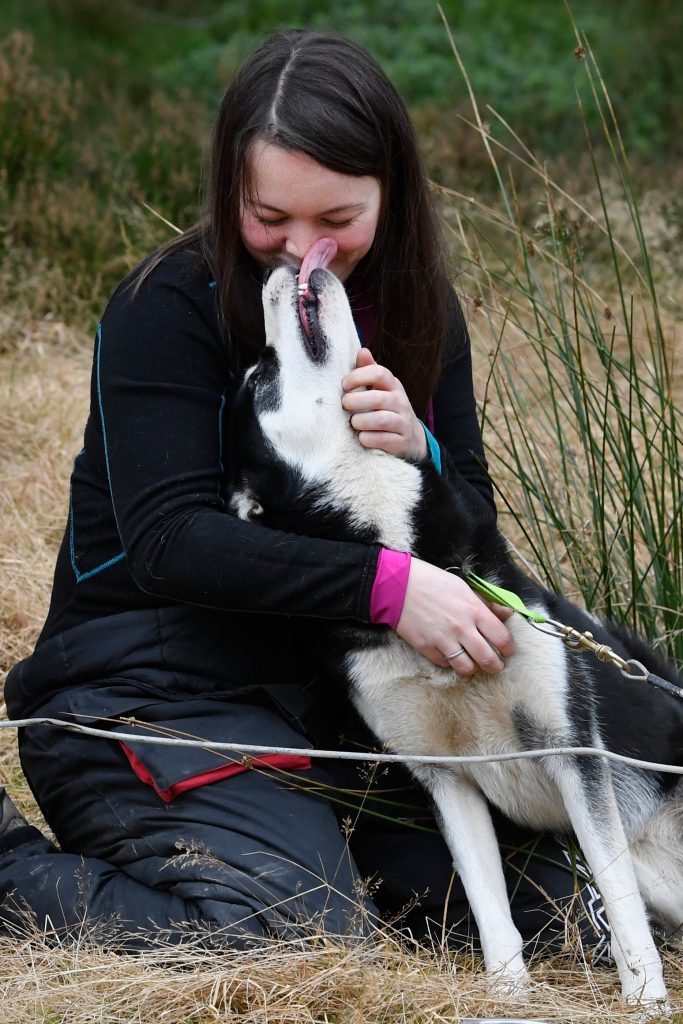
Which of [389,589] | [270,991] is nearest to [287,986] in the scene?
[270,991]

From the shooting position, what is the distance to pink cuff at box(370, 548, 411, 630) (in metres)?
2.29

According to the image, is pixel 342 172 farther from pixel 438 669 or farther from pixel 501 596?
pixel 438 669

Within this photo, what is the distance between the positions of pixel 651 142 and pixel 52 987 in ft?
25.3

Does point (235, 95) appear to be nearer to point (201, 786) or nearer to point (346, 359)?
point (346, 359)

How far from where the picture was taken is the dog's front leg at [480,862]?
232 centimetres

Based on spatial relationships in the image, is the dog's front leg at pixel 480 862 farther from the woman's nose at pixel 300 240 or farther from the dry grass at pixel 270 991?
the woman's nose at pixel 300 240

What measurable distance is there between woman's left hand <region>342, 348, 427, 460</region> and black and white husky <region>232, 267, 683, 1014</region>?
28mm

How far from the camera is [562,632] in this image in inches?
90.1

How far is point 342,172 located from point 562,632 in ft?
3.33

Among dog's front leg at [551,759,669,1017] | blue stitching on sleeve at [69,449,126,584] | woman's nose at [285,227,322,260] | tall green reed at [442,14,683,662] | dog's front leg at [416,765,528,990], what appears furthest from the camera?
tall green reed at [442,14,683,662]

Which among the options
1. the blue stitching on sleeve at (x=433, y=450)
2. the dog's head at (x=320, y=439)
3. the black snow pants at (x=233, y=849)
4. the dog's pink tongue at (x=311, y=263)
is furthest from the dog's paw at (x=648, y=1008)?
the dog's pink tongue at (x=311, y=263)

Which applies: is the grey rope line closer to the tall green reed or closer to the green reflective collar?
the green reflective collar

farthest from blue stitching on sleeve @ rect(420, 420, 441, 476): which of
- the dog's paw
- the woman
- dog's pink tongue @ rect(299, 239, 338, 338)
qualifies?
the dog's paw

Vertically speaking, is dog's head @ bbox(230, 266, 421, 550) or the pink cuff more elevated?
dog's head @ bbox(230, 266, 421, 550)
